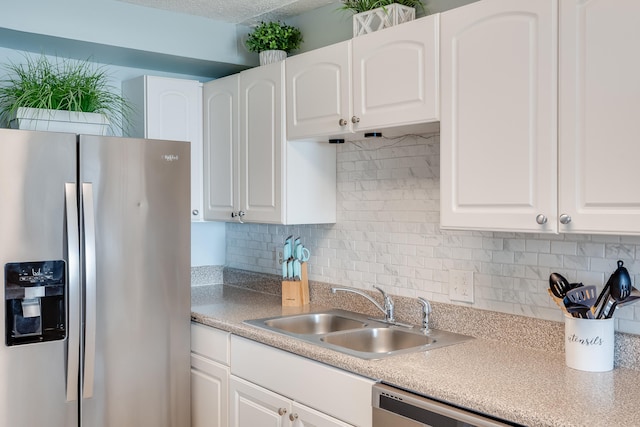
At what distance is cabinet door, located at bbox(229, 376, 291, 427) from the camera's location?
236 centimetres

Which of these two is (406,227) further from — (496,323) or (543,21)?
(543,21)

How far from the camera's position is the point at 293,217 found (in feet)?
9.70

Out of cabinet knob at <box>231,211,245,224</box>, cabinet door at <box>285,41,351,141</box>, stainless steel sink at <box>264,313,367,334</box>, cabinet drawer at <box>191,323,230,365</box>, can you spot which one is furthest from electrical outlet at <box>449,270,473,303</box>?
cabinet knob at <box>231,211,245,224</box>

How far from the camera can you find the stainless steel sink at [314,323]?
2789mm

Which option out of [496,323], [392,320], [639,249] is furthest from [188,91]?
[639,249]

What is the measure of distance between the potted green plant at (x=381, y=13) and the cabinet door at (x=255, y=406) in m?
1.54

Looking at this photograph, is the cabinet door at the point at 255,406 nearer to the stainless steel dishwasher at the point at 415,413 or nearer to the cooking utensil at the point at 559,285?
the stainless steel dishwasher at the point at 415,413

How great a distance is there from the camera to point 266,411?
2.45 meters

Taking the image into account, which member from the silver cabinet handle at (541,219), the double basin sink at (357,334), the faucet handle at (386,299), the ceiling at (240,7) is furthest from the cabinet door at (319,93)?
the silver cabinet handle at (541,219)

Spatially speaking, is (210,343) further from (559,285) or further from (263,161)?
(559,285)

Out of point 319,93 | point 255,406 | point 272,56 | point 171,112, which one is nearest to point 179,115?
point 171,112

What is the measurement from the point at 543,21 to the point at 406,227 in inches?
44.7

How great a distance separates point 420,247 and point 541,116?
3.14 ft

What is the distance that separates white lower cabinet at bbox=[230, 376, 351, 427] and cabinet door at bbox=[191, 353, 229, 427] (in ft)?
0.24
